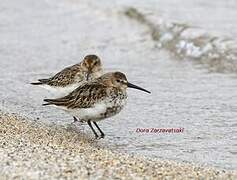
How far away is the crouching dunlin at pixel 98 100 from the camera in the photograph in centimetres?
764

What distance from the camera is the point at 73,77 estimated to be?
29.2ft

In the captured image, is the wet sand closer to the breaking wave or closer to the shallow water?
the shallow water

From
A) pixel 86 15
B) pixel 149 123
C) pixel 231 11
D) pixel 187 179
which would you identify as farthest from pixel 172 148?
pixel 86 15

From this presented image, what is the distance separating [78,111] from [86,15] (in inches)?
387

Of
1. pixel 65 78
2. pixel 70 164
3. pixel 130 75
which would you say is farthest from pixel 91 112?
pixel 130 75

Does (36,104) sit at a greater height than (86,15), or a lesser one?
greater

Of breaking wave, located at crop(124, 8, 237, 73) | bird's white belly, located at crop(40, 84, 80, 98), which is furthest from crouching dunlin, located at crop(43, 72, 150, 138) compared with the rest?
breaking wave, located at crop(124, 8, 237, 73)

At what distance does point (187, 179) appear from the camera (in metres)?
5.88

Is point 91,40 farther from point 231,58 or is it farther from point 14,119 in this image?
point 14,119

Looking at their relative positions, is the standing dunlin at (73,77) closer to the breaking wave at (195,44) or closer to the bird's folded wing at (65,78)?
the bird's folded wing at (65,78)

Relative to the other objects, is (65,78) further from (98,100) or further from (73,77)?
(98,100)

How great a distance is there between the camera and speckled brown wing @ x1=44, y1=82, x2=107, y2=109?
7.70 m

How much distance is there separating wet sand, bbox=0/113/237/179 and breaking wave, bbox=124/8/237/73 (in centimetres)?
519

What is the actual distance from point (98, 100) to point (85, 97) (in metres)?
0.19
